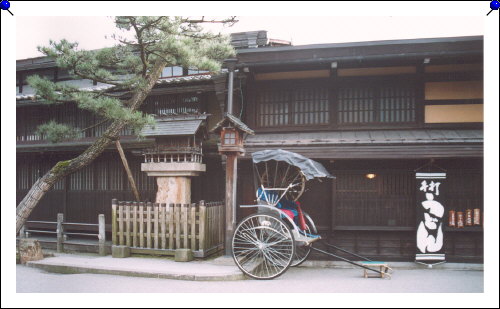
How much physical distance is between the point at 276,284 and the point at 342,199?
311cm

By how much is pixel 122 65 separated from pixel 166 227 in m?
4.03

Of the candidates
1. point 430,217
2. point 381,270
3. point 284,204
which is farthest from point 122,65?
point 430,217

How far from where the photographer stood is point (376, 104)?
9828mm

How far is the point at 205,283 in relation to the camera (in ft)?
24.7

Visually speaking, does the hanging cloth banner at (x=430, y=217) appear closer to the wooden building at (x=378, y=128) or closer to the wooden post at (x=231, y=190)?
the wooden building at (x=378, y=128)

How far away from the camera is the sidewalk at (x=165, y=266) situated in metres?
7.82

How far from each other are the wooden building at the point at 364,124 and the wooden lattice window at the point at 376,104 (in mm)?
25

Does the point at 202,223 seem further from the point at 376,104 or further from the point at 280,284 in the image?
the point at 376,104

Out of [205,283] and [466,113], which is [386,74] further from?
[205,283]

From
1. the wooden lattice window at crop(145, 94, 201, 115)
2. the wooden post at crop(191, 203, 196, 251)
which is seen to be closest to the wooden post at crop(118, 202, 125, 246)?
the wooden post at crop(191, 203, 196, 251)

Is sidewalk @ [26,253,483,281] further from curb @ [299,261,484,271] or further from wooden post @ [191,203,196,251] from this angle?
wooden post @ [191,203,196,251]

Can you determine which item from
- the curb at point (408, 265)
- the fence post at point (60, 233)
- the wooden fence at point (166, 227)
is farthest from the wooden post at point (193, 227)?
the fence post at point (60, 233)

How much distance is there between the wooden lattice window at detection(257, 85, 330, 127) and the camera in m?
10.1

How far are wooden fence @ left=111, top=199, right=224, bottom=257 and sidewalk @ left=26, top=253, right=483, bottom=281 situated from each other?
1.10ft
